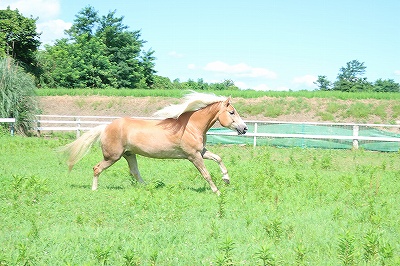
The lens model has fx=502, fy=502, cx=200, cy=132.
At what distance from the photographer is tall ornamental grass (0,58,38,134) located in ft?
90.5

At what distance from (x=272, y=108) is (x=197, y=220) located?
3016cm

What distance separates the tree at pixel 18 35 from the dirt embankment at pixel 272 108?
12929mm

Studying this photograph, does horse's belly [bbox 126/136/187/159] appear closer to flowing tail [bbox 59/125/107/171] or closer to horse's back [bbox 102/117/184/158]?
horse's back [bbox 102/117/184/158]

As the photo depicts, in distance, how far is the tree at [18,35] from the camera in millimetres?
52688

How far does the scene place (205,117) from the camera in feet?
36.2

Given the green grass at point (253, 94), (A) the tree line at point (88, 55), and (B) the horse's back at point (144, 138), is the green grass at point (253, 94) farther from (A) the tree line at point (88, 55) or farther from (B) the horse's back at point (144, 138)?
(B) the horse's back at point (144, 138)

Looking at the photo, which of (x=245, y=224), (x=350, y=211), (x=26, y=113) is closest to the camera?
(x=245, y=224)

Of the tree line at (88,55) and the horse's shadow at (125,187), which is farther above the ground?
the tree line at (88,55)

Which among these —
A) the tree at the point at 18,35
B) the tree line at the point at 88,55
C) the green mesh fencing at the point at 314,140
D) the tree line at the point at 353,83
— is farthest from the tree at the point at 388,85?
the green mesh fencing at the point at 314,140

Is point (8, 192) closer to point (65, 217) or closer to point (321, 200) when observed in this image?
point (65, 217)

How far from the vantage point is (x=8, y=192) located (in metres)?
9.66

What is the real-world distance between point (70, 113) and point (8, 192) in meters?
32.7

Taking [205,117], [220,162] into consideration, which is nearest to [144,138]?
[205,117]

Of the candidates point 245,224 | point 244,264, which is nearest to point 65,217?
point 245,224
